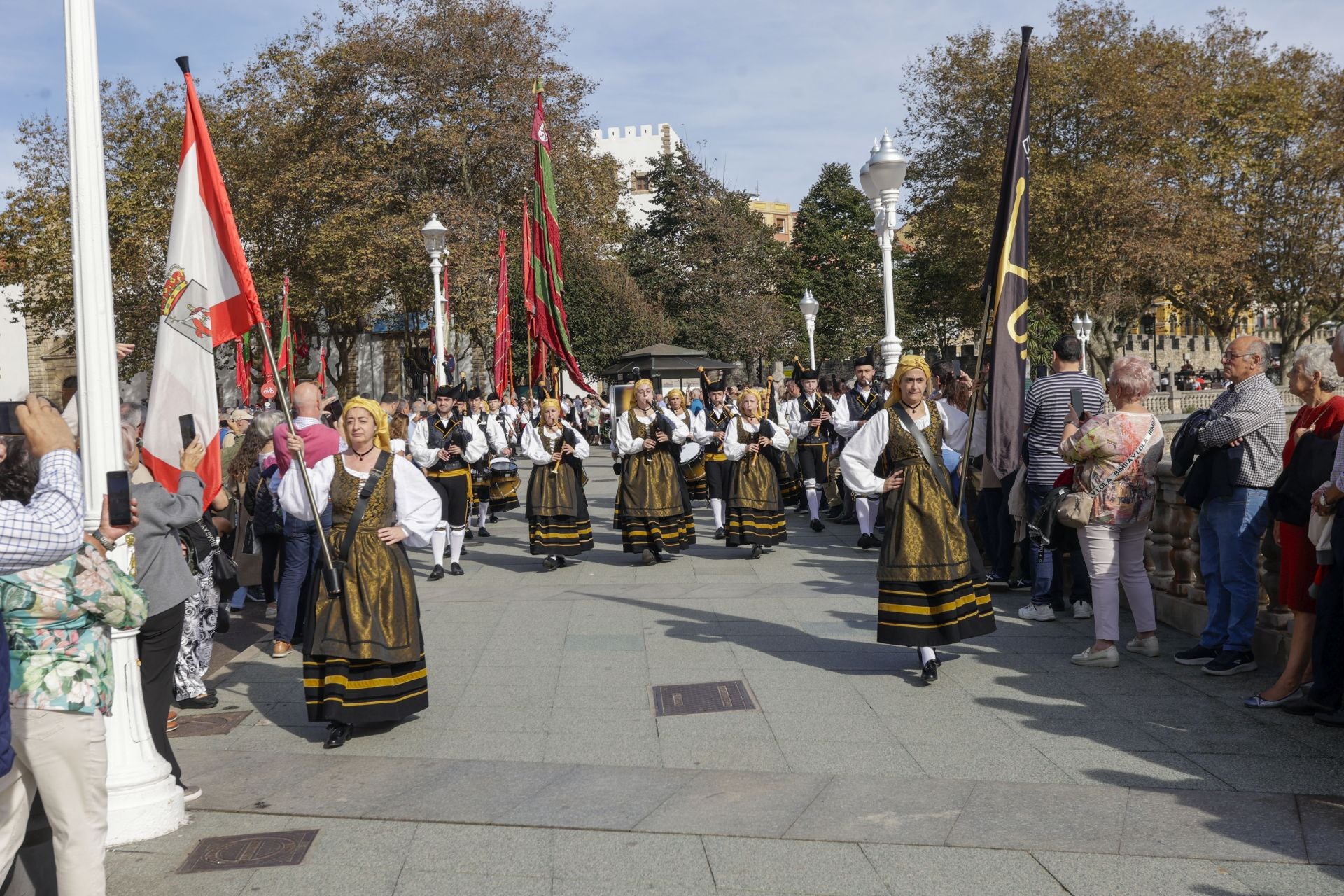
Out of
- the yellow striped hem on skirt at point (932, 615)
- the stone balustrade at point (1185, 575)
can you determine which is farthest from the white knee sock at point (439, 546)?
the stone balustrade at point (1185, 575)

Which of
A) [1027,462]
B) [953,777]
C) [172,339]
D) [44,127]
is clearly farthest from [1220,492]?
[44,127]

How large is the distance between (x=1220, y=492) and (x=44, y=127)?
116 feet

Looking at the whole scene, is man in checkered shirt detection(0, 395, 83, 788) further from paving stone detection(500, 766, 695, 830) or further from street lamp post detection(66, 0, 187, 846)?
paving stone detection(500, 766, 695, 830)

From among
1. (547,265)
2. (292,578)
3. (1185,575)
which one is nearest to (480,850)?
(292,578)

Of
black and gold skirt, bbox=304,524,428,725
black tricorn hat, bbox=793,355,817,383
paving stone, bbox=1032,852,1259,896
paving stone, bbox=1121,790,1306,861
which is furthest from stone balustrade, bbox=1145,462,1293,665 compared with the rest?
black tricorn hat, bbox=793,355,817,383

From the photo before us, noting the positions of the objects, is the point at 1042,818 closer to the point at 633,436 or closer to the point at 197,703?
the point at 197,703

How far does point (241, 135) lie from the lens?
37.0m

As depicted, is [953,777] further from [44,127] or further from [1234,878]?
[44,127]

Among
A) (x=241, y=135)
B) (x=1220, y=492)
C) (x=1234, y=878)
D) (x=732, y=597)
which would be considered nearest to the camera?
(x=1234, y=878)

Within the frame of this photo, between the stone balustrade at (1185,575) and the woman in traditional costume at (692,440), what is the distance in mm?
5053

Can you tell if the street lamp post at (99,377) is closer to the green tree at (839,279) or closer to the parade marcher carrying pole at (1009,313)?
the parade marcher carrying pole at (1009,313)

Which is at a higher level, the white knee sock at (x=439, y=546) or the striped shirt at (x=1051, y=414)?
the striped shirt at (x=1051, y=414)

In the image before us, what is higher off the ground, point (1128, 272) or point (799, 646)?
point (1128, 272)

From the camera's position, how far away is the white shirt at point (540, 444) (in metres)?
12.1
